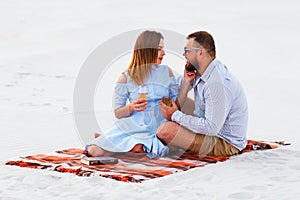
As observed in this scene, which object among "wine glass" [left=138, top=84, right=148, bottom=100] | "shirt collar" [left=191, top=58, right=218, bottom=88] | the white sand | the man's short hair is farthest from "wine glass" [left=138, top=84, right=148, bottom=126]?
the white sand

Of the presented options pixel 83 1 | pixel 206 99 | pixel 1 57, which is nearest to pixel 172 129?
pixel 206 99

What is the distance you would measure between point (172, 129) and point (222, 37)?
462 inches

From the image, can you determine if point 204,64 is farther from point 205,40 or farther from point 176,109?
point 176,109

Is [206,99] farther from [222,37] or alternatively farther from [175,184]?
→ [222,37]

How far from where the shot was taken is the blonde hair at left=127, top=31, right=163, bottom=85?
18.9ft

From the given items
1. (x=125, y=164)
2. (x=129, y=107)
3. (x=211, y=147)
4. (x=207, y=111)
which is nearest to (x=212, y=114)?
(x=207, y=111)

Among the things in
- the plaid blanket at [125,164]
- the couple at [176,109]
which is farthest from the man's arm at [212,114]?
the plaid blanket at [125,164]

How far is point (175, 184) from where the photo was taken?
489 centimetres

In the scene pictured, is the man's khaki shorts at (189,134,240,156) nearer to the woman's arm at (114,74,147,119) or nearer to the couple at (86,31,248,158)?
the couple at (86,31,248,158)

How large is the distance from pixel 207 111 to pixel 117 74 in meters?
7.59

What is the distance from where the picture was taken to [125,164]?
5.47 meters

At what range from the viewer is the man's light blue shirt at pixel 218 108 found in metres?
5.61

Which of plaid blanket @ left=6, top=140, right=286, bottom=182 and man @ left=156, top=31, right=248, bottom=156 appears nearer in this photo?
plaid blanket @ left=6, top=140, right=286, bottom=182

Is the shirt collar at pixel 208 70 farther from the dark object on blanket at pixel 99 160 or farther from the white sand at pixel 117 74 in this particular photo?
the dark object on blanket at pixel 99 160
